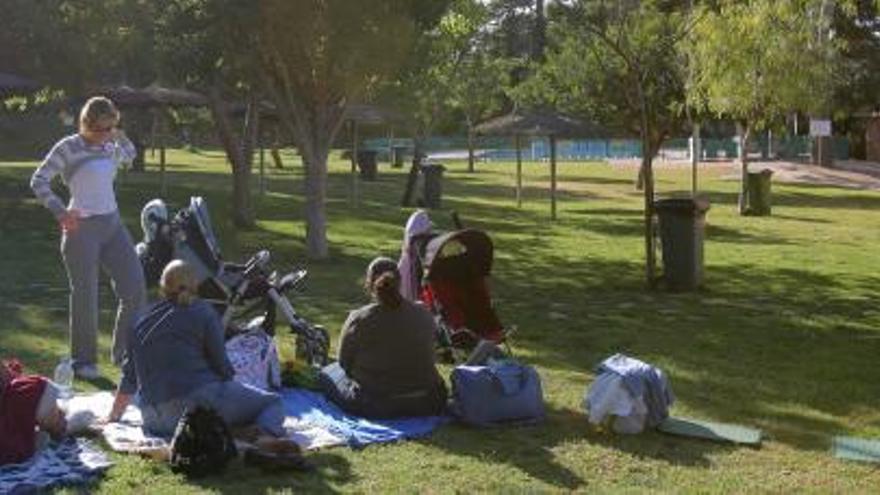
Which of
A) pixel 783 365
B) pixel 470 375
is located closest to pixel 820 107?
pixel 783 365

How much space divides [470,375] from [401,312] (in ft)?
1.85

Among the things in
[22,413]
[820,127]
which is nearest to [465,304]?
[22,413]

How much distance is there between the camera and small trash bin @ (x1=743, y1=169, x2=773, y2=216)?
88.4ft

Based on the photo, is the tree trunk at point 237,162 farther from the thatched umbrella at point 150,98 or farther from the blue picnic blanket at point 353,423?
the blue picnic blanket at point 353,423

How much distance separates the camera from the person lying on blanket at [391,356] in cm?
730

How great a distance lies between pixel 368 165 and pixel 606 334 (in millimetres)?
28536

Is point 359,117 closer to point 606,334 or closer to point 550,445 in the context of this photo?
point 606,334

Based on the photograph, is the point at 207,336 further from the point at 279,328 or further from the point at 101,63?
the point at 101,63

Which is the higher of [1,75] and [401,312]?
[1,75]

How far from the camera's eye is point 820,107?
90.6 ft

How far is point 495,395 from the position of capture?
738 cm

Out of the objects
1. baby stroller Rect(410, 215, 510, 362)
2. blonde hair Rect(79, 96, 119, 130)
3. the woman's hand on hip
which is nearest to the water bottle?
the woman's hand on hip

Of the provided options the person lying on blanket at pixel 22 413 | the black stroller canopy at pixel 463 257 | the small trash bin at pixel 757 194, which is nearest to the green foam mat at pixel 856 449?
the black stroller canopy at pixel 463 257

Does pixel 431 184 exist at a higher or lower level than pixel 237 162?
lower
